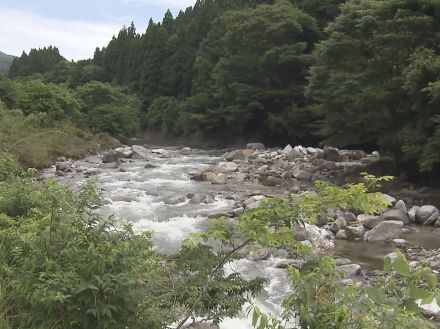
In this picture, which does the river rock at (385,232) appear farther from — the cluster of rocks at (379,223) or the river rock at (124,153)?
the river rock at (124,153)

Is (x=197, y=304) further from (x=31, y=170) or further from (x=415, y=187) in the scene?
(x=415, y=187)

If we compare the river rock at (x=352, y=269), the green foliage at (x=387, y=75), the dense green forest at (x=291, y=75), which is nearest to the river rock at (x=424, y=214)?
the green foliage at (x=387, y=75)

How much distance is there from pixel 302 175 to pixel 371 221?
7.68 m

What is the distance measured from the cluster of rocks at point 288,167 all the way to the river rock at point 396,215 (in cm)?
461

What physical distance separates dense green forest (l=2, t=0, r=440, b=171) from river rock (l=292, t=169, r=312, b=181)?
2.95 metres

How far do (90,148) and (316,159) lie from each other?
Result: 12.9 meters

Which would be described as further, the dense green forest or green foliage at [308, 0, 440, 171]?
the dense green forest

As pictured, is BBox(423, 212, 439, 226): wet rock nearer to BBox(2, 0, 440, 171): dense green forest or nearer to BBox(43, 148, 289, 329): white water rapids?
BBox(2, 0, 440, 171): dense green forest

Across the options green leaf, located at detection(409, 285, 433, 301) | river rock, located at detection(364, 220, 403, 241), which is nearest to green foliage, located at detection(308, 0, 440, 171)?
river rock, located at detection(364, 220, 403, 241)

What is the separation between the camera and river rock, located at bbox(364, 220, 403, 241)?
33.5 feet

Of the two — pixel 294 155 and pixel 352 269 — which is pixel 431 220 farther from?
pixel 294 155

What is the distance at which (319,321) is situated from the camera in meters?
2.81

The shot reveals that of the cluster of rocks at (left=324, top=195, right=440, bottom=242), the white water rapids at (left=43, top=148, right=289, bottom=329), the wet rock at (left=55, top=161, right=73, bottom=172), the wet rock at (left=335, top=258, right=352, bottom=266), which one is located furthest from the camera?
the wet rock at (left=55, top=161, right=73, bottom=172)

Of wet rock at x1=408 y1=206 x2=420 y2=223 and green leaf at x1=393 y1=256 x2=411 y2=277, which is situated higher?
green leaf at x1=393 y1=256 x2=411 y2=277
